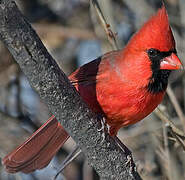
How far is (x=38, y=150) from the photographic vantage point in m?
3.23

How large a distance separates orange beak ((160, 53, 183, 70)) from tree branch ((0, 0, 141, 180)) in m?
0.60

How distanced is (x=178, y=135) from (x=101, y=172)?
0.60 meters

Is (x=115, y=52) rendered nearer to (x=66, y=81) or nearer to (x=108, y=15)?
(x=108, y=15)

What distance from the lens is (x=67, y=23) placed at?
4.93 m

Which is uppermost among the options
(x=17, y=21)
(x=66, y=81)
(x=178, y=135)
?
(x=17, y=21)

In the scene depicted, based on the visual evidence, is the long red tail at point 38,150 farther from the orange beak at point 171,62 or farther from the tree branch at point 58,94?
the orange beak at point 171,62

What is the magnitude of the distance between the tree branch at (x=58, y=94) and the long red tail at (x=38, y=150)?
27.4 inches

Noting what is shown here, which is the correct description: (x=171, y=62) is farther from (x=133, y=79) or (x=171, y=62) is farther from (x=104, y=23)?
(x=104, y=23)

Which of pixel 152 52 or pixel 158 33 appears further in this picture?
pixel 152 52

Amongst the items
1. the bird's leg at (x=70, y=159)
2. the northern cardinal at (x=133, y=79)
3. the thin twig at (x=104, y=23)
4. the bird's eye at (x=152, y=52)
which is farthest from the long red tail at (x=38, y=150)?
the bird's eye at (x=152, y=52)

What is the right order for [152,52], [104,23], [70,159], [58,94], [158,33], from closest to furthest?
[58,94] < [158,33] < [152,52] < [104,23] < [70,159]

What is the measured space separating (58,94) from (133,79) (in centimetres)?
83

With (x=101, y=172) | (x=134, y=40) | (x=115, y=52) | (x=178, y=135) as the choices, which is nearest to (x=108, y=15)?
(x=115, y=52)

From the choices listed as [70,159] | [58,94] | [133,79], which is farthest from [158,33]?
[70,159]
